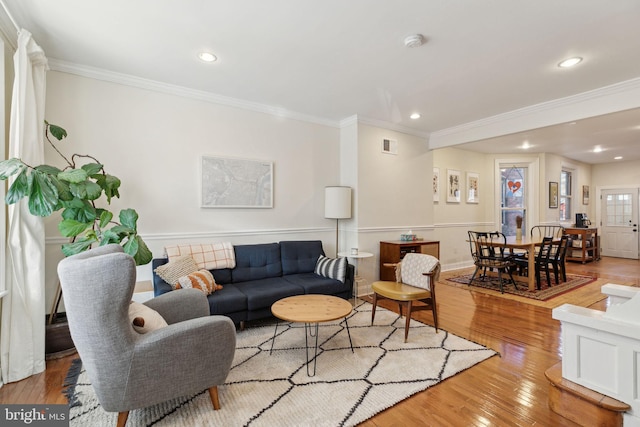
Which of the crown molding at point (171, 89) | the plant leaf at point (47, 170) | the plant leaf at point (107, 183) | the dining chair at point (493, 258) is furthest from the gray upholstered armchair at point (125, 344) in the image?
the dining chair at point (493, 258)

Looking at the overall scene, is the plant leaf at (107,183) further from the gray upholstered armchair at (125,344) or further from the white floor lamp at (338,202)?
the white floor lamp at (338,202)

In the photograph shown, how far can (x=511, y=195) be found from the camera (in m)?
7.24

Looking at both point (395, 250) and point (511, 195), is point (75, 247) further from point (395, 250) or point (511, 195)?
point (511, 195)

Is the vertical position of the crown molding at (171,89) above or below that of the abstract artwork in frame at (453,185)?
above

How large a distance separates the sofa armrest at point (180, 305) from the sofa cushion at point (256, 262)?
1.13m

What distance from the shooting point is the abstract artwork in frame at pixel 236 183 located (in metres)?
3.69

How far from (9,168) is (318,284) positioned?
108 inches

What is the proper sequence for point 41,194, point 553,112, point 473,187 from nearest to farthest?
1. point 41,194
2. point 553,112
3. point 473,187

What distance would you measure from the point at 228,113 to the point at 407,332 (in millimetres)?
3315

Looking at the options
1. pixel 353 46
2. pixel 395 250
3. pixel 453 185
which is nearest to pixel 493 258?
pixel 395 250

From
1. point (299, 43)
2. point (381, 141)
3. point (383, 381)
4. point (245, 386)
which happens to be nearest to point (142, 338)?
point (245, 386)

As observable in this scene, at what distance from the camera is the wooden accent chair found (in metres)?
2.92

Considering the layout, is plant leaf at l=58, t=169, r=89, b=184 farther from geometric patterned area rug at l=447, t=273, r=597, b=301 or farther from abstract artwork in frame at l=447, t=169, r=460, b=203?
abstract artwork in frame at l=447, t=169, r=460, b=203

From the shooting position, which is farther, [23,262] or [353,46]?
[353,46]
